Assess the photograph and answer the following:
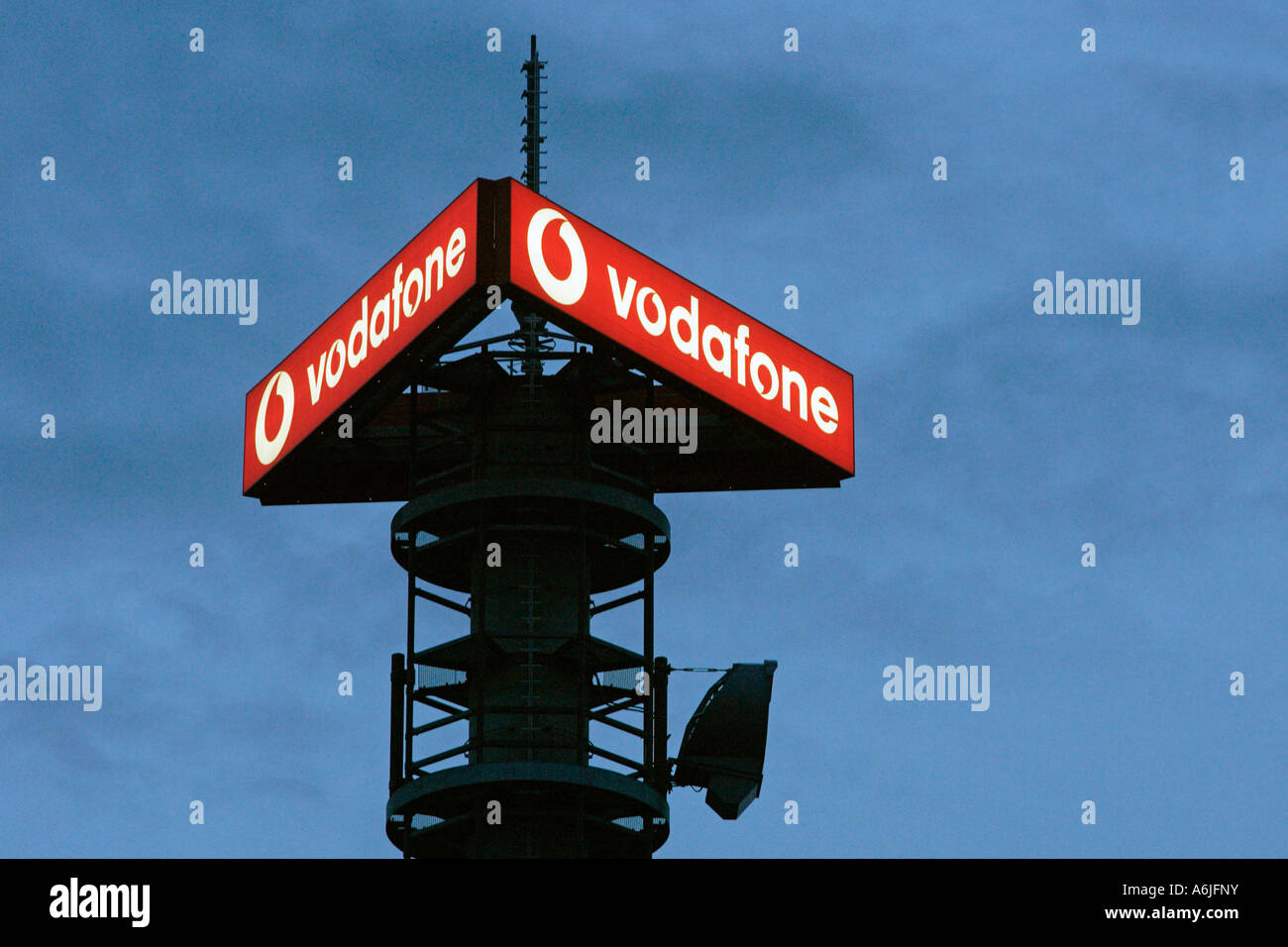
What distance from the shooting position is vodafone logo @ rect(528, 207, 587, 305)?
41469 mm

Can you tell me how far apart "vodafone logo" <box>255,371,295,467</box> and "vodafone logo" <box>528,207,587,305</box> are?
9.03 meters

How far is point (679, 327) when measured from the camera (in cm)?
4456

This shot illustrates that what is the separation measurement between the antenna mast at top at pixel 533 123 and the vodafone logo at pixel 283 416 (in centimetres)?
738

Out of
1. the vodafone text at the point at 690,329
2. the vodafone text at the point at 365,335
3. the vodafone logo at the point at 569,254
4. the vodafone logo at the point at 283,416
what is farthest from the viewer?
the vodafone logo at the point at 283,416

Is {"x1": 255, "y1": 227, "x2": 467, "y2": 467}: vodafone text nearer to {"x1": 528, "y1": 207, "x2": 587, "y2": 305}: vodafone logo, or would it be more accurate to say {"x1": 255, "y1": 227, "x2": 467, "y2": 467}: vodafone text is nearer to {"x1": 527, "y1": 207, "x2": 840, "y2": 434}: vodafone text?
A: {"x1": 528, "y1": 207, "x2": 587, "y2": 305}: vodafone logo

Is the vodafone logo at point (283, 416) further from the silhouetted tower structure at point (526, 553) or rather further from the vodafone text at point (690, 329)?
the vodafone text at point (690, 329)

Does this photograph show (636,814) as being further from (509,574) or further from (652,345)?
(652,345)

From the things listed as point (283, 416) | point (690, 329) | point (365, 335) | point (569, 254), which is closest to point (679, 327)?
point (690, 329)

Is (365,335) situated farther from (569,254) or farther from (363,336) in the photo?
(569,254)

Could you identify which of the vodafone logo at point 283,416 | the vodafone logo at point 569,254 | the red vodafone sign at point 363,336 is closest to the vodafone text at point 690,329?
the vodafone logo at point 569,254

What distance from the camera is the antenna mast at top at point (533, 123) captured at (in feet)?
169

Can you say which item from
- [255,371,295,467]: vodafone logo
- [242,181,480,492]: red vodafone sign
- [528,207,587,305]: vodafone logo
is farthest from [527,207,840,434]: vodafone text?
[255,371,295,467]: vodafone logo

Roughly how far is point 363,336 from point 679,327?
637cm

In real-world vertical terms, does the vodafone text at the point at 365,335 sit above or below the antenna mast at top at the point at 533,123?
below
